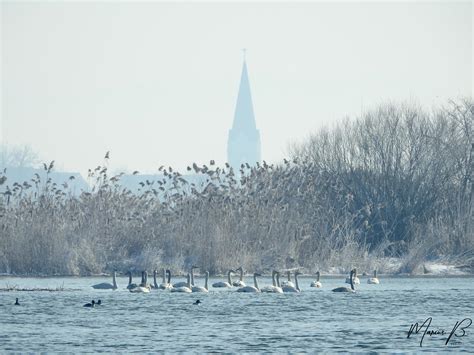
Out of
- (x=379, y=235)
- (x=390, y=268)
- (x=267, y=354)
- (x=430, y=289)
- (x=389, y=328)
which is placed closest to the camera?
(x=267, y=354)

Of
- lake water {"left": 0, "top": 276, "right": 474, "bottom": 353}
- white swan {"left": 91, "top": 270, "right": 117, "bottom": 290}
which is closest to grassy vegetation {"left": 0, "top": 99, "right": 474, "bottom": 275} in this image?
lake water {"left": 0, "top": 276, "right": 474, "bottom": 353}

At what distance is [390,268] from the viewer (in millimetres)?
47406

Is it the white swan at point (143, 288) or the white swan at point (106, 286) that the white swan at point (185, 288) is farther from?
the white swan at point (106, 286)

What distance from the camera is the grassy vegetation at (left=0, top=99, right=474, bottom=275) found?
139 feet

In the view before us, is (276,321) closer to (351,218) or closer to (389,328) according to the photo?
(389,328)

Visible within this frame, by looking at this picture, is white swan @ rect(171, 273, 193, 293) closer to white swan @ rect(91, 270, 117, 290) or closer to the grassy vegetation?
white swan @ rect(91, 270, 117, 290)

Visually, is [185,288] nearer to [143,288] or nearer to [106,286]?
[143,288]

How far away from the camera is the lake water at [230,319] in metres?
24.1

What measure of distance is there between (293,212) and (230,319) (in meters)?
17.1

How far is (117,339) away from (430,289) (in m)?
16.5

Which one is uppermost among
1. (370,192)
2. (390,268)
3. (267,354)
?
(370,192)

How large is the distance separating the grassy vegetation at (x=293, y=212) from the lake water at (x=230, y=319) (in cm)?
213

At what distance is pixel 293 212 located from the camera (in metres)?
46.3

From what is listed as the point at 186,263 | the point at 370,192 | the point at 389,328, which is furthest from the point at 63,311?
the point at 370,192
